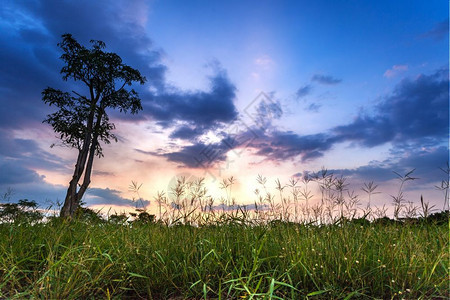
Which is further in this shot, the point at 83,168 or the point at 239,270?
the point at 83,168

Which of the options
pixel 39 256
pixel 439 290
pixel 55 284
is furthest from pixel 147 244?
pixel 439 290

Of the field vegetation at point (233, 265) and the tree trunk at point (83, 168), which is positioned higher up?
the tree trunk at point (83, 168)

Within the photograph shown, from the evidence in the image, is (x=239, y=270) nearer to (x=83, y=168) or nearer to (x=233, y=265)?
(x=233, y=265)

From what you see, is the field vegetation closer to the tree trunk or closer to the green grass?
the green grass

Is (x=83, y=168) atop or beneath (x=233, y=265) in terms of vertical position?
atop

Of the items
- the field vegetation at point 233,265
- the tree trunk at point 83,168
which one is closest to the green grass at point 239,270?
the field vegetation at point 233,265

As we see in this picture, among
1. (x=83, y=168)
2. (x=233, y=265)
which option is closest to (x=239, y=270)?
(x=233, y=265)

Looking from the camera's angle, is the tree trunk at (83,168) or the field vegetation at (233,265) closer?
the field vegetation at (233,265)

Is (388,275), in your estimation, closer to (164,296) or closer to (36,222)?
(164,296)

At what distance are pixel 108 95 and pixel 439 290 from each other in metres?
21.4

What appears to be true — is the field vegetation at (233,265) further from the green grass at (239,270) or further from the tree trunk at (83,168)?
the tree trunk at (83,168)

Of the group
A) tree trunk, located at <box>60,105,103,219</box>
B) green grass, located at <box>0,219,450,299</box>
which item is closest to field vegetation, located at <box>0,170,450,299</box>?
green grass, located at <box>0,219,450,299</box>

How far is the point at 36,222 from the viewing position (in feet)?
20.4

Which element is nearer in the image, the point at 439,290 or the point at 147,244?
the point at 439,290
